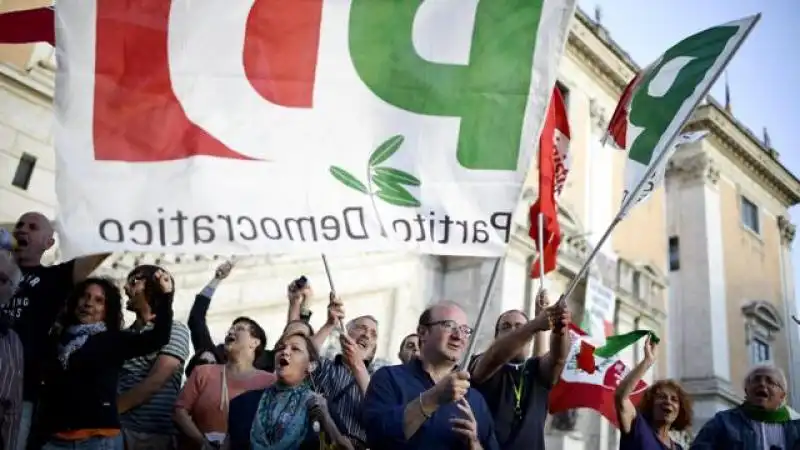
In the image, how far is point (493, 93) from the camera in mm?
3691

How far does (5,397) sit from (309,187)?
54.2 inches

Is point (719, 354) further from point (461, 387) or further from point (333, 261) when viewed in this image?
point (461, 387)

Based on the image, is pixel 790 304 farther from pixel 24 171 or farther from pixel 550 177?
pixel 550 177

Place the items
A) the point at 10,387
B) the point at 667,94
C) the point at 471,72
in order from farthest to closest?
the point at 667,94
the point at 471,72
the point at 10,387

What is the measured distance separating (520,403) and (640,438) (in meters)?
0.82

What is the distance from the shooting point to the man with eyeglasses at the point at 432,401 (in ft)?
9.99

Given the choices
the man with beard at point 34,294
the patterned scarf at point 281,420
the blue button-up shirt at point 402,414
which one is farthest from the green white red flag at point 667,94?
the man with beard at point 34,294

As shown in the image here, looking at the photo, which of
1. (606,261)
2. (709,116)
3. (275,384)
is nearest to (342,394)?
(275,384)

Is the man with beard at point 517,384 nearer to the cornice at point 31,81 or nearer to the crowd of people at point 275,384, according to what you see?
the crowd of people at point 275,384

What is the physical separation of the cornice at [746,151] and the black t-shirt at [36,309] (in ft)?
71.4

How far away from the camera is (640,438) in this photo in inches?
169

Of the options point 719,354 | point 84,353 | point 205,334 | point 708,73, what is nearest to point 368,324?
point 205,334

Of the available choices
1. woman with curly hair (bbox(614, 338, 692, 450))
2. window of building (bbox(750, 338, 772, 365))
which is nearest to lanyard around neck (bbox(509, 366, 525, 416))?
woman with curly hair (bbox(614, 338, 692, 450))

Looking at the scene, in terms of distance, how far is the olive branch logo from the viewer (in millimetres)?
3584
